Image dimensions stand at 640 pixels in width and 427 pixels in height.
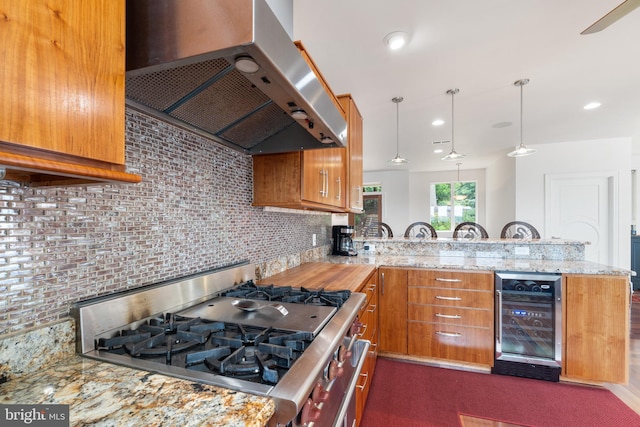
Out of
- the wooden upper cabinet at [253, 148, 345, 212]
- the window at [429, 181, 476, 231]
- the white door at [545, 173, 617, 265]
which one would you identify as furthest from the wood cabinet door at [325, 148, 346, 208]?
the window at [429, 181, 476, 231]

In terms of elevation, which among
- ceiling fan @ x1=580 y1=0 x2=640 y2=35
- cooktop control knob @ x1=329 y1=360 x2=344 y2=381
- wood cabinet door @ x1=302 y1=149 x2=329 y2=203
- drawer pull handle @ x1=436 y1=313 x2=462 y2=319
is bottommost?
drawer pull handle @ x1=436 y1=313 x2=462 y2=319

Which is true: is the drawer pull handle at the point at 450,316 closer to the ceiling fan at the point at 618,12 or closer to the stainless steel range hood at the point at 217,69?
the stainless steel range hood at the point at 217,69

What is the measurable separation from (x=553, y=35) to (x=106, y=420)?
3219 millimetres

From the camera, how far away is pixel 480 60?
7.85 ft

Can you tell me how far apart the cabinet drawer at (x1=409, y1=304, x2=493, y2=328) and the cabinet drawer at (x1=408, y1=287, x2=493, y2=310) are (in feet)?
0.12

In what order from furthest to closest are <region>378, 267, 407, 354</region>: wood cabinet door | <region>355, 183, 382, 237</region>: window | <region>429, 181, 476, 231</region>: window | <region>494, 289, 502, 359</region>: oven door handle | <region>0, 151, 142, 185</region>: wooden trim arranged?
<region>355, 183, 382, 237</region>: window < <region>429, 181, 476, 231</region>: window < <region>378, 267, 407, 354</region>: wood cabinet door < <region>494, 289, 502, 359</region>: oven door handle < <region>0, 151, 142, 185</region>: wooden trim

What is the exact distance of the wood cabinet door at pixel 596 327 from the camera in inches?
82.5

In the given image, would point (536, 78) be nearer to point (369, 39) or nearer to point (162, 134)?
point (369, 39)

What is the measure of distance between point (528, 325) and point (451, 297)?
2.05ft

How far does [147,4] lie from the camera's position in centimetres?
72

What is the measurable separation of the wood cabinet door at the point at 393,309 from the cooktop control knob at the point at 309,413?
6.08 ft

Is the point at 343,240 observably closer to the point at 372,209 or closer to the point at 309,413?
the point at 309,413

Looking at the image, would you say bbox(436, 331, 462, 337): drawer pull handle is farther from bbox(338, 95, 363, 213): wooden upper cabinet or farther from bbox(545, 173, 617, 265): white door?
bbox(545, 173, 617, 265): white door

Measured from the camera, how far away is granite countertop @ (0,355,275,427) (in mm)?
534
